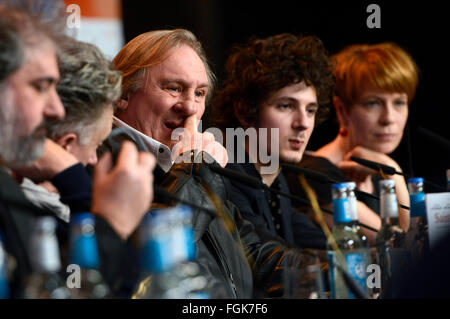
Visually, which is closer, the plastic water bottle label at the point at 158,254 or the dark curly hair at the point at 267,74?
the plastic water bottle label at the point at 158,254

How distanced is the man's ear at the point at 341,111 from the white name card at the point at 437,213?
1.54 metres

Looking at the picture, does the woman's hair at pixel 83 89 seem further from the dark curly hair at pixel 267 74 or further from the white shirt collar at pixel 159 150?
the dark curly hair at pixel 267 74

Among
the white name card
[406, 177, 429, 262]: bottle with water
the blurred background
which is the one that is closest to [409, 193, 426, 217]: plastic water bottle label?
[406, 177, 429, 262]: bottle with water

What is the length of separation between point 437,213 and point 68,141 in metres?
0.74

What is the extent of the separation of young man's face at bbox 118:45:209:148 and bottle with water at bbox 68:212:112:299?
3.27 feet

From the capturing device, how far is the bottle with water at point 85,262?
721 millimetres

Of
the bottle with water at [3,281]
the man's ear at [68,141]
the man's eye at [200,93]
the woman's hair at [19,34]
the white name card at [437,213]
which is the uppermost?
the man's eye at [200,93]

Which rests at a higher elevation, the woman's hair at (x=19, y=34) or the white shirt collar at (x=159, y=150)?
the woman's hair at (x=19, y=34)

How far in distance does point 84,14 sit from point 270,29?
0.94m

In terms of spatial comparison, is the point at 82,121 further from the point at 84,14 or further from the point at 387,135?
the point at 387,135

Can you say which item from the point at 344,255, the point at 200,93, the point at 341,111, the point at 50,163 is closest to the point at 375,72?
the point at 341,111

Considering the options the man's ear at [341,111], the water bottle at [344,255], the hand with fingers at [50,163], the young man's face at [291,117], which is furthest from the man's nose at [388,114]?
the hand with fingers at [50,163]
